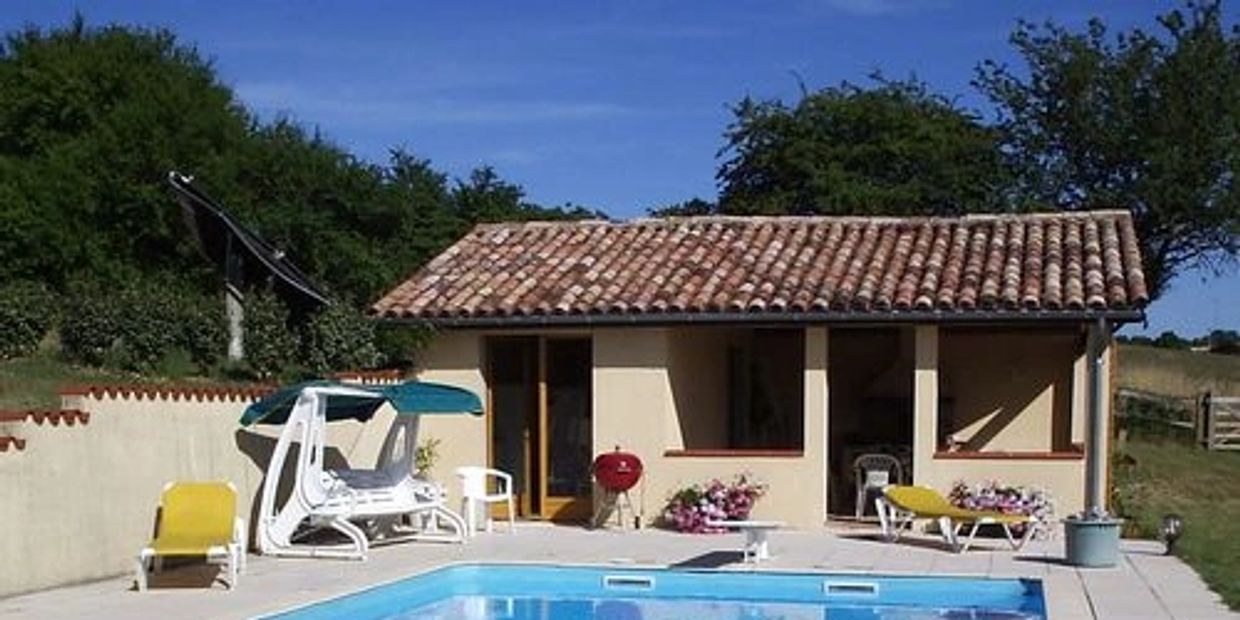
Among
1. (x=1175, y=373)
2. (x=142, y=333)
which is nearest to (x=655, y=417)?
(x=142, y=333)

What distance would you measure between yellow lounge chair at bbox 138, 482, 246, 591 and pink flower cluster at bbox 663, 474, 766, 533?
19.3 ft

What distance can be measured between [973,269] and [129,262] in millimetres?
22333

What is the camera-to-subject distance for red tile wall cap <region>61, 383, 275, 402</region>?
13758 millimetres

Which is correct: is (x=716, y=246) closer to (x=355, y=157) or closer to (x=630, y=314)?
(x=630, y=314)

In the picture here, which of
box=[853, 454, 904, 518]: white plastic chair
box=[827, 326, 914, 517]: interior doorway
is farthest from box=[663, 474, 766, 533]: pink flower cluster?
A: box=[827, 326, 914, 517]: interior doorway

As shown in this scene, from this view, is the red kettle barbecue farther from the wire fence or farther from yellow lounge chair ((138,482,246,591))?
the wire fence

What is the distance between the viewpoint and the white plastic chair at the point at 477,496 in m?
17.9

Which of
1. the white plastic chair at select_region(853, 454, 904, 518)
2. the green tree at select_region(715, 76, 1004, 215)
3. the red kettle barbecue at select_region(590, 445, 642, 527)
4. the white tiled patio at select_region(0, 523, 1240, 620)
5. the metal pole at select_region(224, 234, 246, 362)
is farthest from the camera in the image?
the green tree at select_region(715, 76, 1004, 215)

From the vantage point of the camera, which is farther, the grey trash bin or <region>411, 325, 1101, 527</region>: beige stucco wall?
<region>411, 325, 1101, 527</region>: beige stucco wall

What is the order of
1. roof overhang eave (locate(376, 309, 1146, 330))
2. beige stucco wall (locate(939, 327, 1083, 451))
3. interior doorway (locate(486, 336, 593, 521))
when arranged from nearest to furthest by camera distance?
roof overhang eave (locate(376, 309, 1146, 330)) < interior doorway (locate(486, 336, 593, 521)) < beige stucco wall (locate(939, 327, 1083, 451))

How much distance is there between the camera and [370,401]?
1733 centimetres

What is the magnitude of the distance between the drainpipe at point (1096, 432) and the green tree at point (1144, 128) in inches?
764

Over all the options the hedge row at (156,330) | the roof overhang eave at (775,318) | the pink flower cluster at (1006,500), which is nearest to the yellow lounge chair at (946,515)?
the pink flower cluster at (1006,500)

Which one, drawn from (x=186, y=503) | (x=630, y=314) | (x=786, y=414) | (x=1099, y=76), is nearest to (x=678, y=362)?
(x=630, y=314)
